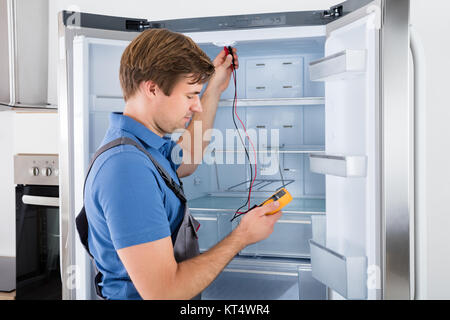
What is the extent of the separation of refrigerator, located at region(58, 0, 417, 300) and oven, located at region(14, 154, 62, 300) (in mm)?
611

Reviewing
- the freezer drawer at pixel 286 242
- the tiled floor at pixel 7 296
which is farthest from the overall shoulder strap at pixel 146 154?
the tiled floor at pixel 7 296

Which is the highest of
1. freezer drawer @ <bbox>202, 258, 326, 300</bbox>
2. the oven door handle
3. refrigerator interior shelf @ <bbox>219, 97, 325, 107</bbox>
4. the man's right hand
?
refrigerator interior shelf @ <bbox>219, 97, 325, 107</bbox>

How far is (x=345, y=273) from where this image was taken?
3.94ft

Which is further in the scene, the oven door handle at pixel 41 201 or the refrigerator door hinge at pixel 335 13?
the oven door handle at pixel 41 201

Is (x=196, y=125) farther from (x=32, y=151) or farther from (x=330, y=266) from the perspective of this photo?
(x=32, y=151)

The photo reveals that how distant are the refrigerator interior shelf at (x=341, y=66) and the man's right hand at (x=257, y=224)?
41cm

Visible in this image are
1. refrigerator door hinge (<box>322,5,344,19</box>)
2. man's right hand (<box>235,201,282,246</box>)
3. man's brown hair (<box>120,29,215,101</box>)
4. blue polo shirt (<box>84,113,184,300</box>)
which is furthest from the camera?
refrigerator door hinge (<box>322,5,344,19</box>)

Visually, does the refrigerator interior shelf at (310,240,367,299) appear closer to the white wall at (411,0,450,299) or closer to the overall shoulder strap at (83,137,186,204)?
the overall shoulder strap at (83,137,186,204)

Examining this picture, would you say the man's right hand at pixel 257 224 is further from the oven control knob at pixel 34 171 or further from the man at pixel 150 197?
the oven control knob at pixel 34 171

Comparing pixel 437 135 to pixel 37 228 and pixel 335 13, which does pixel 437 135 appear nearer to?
pixel 335 13

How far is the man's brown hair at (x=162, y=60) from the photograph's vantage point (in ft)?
3.36

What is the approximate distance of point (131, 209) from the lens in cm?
91

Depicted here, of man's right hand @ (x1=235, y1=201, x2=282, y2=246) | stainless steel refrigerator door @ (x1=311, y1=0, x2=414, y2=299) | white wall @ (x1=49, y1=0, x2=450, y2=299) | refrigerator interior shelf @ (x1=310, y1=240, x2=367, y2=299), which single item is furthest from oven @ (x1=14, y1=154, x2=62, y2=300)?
white wall @ (x1=49, y1=0, x2=450, y2=299)

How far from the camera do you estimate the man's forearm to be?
962mm
